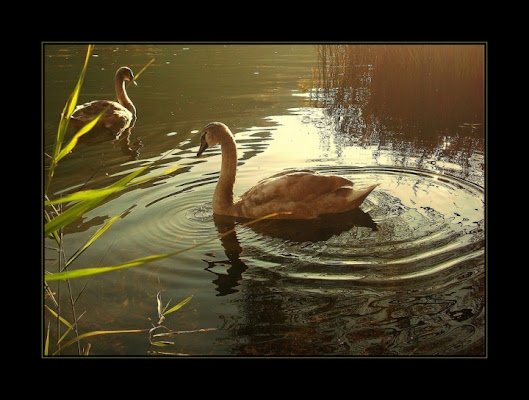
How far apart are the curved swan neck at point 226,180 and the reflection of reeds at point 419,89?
12.9 ft

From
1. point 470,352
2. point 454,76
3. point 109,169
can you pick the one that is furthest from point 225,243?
point 454,76

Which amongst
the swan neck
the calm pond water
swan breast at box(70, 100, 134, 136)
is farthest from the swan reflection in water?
the swan neck

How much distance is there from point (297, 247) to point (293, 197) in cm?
79

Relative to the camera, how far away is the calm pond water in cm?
445

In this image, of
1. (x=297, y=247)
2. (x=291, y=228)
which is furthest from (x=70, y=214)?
(x=291, y=228)

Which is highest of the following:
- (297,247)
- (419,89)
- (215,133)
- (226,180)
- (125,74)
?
(125,74)

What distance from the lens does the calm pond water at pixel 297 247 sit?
445cm

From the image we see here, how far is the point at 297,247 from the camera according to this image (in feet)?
19.7

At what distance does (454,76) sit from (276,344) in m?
8.71

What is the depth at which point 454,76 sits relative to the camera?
11625 millimetres

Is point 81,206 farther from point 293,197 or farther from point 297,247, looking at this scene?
point 293,197

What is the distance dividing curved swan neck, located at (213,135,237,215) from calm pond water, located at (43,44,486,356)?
0.19 m

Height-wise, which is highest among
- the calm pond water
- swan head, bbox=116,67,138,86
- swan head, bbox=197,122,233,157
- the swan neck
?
swan head, bbox=116,67,138,86

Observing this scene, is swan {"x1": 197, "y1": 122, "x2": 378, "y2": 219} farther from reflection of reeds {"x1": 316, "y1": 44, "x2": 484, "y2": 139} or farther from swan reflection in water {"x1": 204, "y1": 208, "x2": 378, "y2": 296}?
reflection of reeds {"x1": 316, "y1": 44, "x2": 484, "y2": 139}
